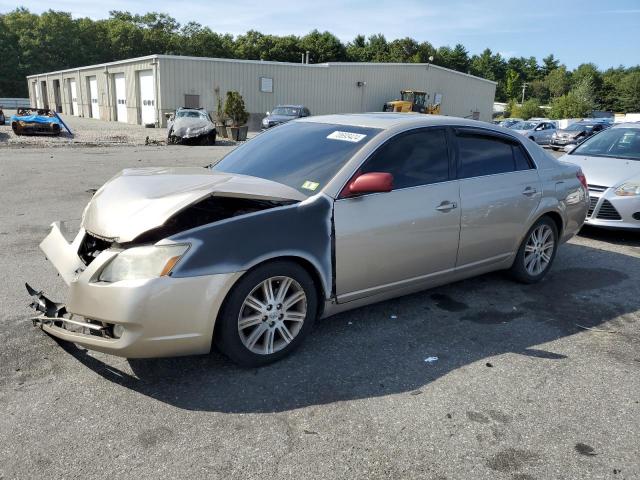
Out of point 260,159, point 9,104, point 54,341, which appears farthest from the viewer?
point 9,104

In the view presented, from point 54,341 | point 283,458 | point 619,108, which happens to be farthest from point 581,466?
point 619,108

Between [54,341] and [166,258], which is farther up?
[166,258]

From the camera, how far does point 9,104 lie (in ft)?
188

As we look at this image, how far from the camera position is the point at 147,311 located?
9.44 ft

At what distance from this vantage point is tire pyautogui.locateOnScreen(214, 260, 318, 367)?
3.19 meters

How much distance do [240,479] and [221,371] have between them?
3.36ft

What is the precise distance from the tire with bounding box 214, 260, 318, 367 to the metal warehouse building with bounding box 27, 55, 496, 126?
106ft

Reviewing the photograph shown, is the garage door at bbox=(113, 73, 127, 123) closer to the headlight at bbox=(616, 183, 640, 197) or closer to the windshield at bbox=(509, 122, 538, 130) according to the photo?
the windshield at bbox=(509, 122, 538, 130)

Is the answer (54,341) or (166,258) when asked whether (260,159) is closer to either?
(166,258)

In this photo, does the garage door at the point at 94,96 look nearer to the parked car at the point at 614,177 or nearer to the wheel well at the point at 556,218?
the parked car at the point at 614,177

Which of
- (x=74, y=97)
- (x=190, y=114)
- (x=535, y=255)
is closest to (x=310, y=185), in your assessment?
(x=535, y=255)

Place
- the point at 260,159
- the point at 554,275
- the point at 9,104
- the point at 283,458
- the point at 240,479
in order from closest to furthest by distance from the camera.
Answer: the point at 240,479
the point at 283,458
the point at 260,159
the point at 554,275
the point at 9,104

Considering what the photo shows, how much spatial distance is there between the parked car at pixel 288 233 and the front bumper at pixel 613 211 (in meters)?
2.53

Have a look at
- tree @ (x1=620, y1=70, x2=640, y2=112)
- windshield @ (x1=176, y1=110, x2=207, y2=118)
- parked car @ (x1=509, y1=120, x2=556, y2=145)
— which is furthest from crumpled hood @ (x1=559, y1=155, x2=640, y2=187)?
tree @ (x1=620, y1=70, x2=640, y2=112)
